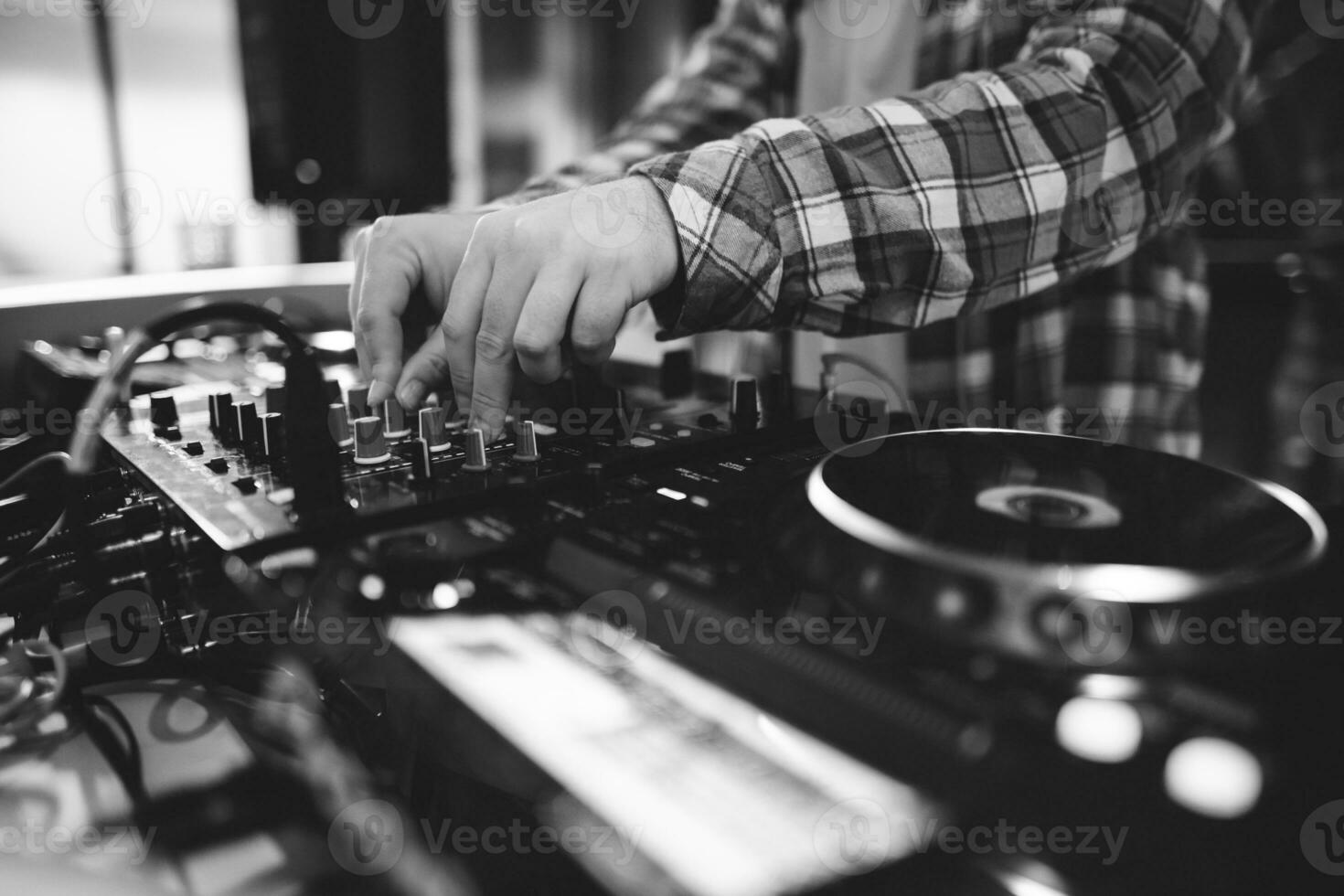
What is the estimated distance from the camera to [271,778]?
1.19 ft

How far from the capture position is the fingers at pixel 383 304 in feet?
2.43

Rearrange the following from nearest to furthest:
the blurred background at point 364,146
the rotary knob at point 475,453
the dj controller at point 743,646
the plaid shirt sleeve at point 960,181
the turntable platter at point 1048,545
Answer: the dj controller at point 743,646 < the turntable platter at point 1048,545 < the rotary knob at point 475,453 < the plaid shirt sleeve at point 960,181 < the blurred background at point 364,146

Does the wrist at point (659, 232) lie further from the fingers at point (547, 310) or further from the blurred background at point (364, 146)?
the blurred background at point (364, 146)

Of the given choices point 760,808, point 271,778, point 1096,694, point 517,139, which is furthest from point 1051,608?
point 517,139

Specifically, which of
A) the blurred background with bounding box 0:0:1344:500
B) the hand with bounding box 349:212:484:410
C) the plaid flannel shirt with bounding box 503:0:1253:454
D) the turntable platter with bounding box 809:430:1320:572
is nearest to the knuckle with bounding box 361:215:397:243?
the hand with bounding box 349:212:484:410

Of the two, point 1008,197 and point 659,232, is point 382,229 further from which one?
point 1008,197

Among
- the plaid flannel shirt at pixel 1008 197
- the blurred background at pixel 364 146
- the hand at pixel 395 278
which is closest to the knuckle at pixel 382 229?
the hand at pixel 395 278

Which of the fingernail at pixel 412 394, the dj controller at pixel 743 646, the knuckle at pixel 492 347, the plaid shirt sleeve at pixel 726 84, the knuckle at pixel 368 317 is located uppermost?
the plaid shirt sleeve at pixel 726 84

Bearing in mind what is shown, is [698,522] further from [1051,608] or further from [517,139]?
[517,139]

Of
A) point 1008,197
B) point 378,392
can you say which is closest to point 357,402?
point 378,392

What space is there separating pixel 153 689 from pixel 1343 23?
226cm

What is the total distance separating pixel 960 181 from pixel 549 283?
41cm

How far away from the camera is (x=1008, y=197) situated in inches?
31.7

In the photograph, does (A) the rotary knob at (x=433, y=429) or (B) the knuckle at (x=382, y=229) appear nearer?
(A) the rotary knob at (x=433, y=429)
